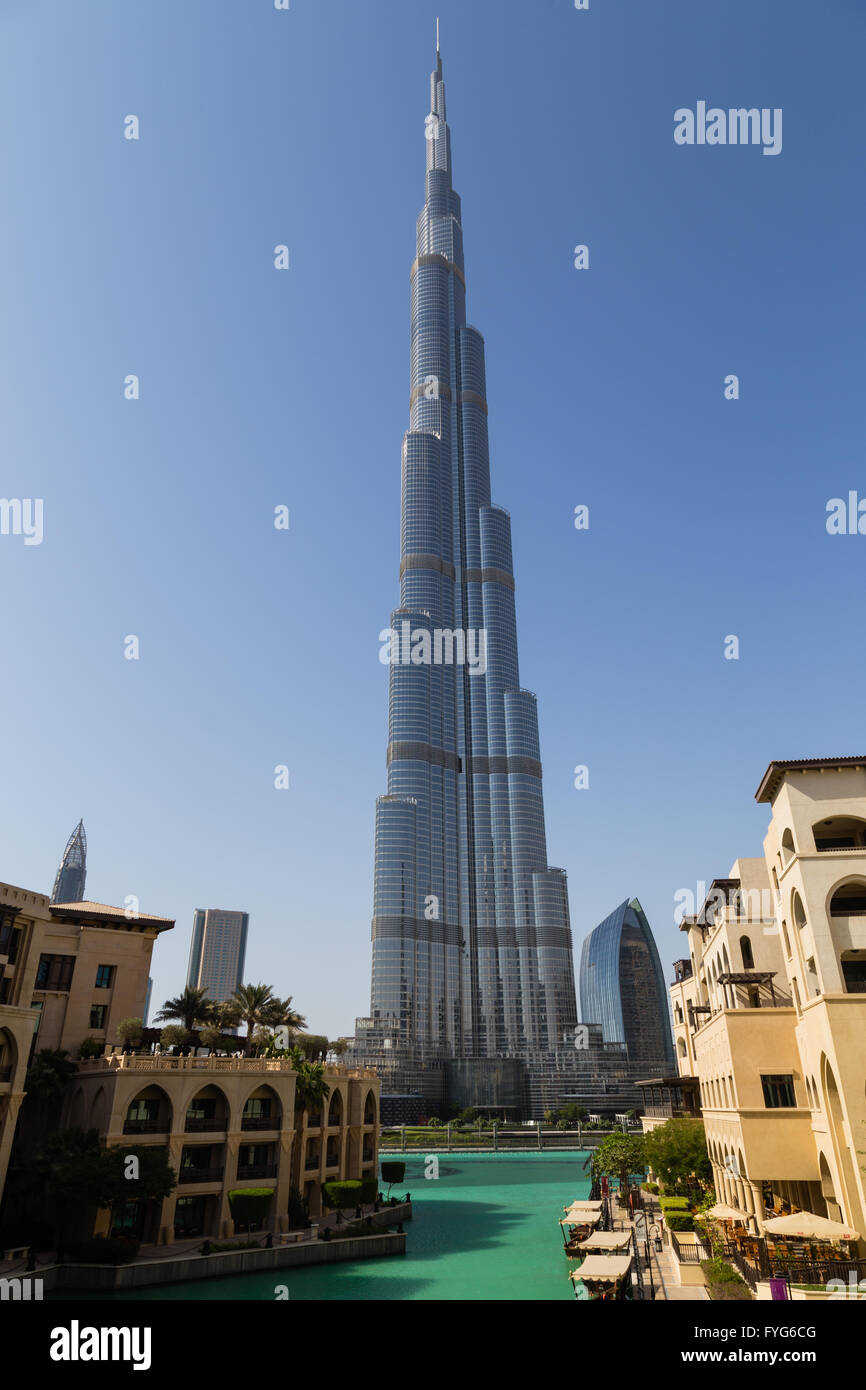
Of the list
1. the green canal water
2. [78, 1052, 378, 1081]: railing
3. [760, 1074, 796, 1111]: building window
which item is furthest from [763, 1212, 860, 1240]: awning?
[78, 1052, 378, 1081]: railing

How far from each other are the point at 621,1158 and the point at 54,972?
147ft

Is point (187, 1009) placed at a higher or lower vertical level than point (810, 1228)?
higher

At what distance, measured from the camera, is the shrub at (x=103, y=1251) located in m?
39.4

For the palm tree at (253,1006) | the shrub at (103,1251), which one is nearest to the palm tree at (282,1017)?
the palm tree at (253,1006)

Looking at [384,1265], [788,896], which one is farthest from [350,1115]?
[788,896]

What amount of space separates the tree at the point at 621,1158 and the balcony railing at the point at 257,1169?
28.8 metres

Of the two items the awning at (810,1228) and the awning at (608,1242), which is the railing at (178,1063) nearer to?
the awning at (608,1242)

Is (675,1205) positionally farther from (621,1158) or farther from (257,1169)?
(257,1169)

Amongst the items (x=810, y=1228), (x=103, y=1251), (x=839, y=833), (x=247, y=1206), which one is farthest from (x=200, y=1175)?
(x=839, y=833)

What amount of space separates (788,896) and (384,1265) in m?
29.4

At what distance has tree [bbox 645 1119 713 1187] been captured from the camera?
54156 mm

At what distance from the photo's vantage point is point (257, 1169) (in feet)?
158

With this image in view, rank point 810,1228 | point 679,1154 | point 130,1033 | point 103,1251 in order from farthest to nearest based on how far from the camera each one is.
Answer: point 679,1154, point 130,1033, point 103,1251, point 810,1228
